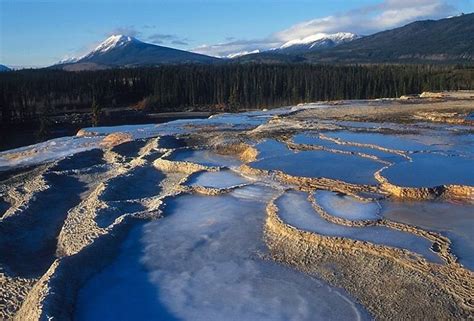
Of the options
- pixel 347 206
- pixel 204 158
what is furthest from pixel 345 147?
pixel 347 206

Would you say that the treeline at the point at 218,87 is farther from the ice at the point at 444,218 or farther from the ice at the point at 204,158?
the ice at the point at 444,218

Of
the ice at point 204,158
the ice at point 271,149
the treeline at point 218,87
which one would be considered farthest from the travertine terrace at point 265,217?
the treeline at point 218,87

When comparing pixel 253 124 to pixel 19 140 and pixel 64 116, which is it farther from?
pixel 64 116

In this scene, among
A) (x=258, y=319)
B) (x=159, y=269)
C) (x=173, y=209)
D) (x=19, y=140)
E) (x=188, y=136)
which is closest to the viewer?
(x=258, y=319)

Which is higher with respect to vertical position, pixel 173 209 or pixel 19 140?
pixel 173 209

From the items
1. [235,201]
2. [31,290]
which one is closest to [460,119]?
[235,201]

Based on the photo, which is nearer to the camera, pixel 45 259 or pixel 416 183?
pixel 45 259

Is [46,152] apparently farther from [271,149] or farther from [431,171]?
[431,171]

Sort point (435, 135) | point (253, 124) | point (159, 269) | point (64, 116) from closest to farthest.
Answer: point (159, 269), point (435, 135), point (253, 124), point (64, 116)
